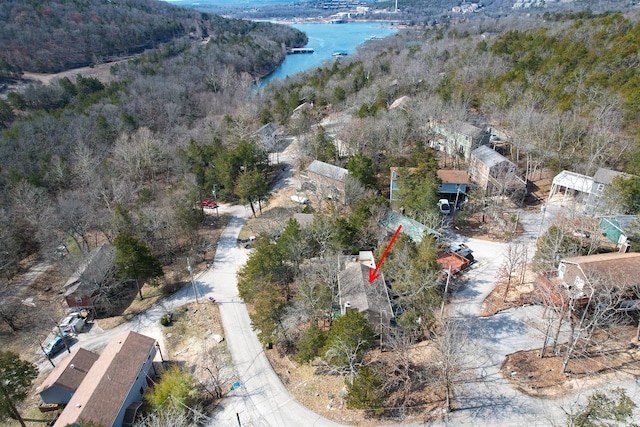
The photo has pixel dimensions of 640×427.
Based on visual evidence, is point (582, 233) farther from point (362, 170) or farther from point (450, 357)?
point (362, 170)

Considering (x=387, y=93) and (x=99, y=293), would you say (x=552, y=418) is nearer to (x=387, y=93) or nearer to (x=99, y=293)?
(x=99, y=293)

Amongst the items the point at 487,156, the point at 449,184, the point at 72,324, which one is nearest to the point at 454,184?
the point at 449,184

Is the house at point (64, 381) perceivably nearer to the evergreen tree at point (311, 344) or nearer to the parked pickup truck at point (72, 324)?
the parked pickup truck at point (72, 324)

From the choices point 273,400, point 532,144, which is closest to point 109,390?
point 273,400

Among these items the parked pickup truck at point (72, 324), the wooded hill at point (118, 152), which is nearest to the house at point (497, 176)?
the wooded hill at point (118, 152)

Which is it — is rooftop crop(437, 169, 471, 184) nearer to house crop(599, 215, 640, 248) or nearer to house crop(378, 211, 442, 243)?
house crop(378, 211, 442, 243)

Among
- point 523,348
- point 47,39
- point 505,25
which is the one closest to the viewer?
point 523,348

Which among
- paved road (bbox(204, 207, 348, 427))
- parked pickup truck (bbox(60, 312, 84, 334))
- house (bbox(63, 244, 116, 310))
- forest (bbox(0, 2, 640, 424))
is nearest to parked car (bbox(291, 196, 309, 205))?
forest (bbox(0, 2, 640, 424))

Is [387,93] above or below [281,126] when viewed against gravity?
above
